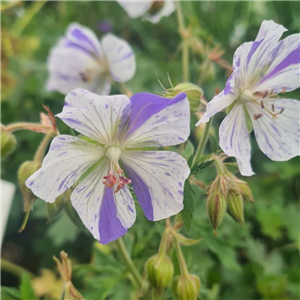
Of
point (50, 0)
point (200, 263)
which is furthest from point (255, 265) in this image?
point (50, 0)

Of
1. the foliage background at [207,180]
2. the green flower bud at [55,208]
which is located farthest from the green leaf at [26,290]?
the green flower bud at [55,208]

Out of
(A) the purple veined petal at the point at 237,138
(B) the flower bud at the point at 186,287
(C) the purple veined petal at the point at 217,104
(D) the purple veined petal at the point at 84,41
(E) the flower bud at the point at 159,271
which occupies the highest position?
(C) the purple veined petal at the point at 217,104

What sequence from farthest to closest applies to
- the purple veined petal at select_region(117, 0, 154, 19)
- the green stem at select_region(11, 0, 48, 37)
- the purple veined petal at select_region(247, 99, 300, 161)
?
the green stem at select_region(11, 0, 48, 37) → the purple veined petal at select_region(117, 0, 154, 19) → the purple veined petal at select_region(247, 99, 300, 161)

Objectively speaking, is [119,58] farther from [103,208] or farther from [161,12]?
[103,208]

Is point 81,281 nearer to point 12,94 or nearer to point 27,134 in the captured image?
point 27,134

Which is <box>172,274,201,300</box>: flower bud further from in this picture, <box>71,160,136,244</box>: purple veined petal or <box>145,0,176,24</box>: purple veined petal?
<box>145,0,176,24</box>: purple veined petal

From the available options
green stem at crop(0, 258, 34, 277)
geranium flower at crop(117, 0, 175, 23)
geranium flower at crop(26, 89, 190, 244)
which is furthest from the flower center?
green stem at crop(0, 258, 34, 277)

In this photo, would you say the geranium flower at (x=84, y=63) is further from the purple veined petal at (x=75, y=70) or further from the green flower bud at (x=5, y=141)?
the green flower bud at (x=5, y=141)
